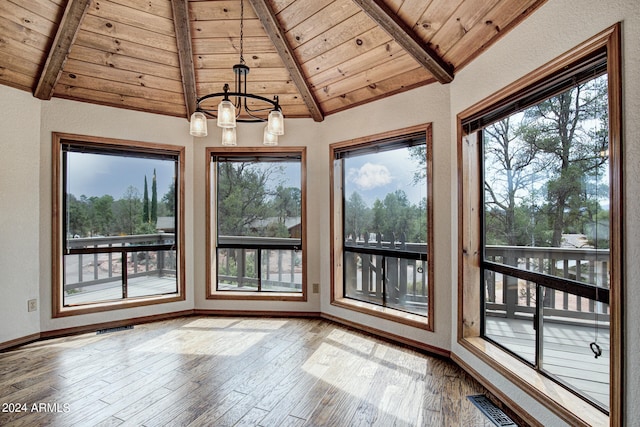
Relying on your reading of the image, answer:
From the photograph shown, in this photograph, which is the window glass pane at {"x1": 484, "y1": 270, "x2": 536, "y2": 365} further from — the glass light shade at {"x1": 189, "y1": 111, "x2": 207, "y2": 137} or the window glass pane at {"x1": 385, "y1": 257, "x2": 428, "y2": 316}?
the glass light shade at {"x1": 189, "y1": 111, "x2": 207, "y2": 137}

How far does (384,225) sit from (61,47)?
3.36 metres

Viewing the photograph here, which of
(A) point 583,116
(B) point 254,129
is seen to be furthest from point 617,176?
(B) point 254,129

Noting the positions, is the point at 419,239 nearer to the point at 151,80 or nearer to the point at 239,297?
the point at 239,297

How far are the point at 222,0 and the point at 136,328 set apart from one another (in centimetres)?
336

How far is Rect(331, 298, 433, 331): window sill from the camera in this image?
10.5 ft

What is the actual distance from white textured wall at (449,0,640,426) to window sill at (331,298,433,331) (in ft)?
2.21

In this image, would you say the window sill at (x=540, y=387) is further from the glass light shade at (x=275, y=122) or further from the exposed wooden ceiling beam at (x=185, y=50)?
the exposed wooden ceiling beam at (x=185, y=50)

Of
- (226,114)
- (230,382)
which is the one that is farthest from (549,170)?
(230,382)

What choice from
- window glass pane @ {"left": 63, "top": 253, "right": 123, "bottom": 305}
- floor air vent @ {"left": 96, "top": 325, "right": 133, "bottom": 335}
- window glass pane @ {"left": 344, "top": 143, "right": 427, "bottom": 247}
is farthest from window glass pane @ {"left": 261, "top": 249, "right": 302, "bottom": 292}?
window glass pane @ {"left": 63, "top": 253, "right": 123, "bottom": 305}

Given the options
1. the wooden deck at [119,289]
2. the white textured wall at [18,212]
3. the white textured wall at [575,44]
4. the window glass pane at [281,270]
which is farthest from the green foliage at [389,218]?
the white textured wall at [18,212]

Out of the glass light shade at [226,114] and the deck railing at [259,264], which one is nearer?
the glass light shade at [226,114]

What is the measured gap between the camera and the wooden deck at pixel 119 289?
3775 millimetres

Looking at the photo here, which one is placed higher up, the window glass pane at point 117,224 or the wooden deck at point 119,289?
the window glass pane at point 117,224

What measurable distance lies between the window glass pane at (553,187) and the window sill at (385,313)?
3.13ft
